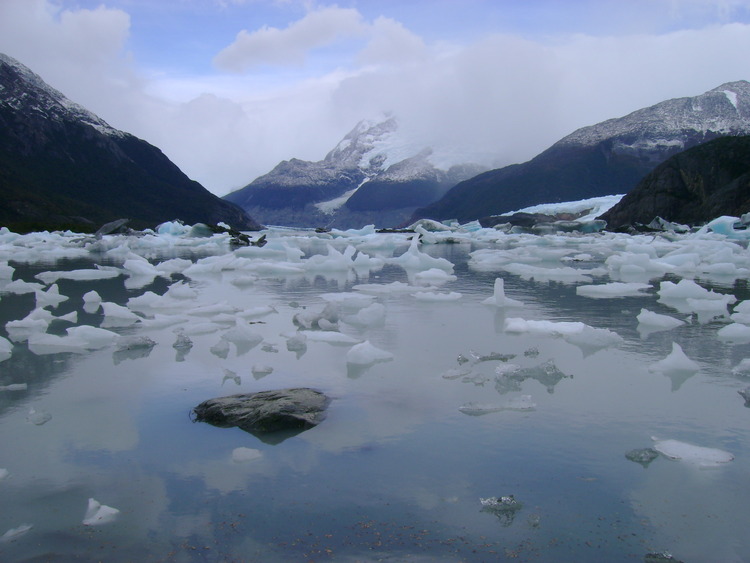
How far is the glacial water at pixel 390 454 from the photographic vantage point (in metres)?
1.97

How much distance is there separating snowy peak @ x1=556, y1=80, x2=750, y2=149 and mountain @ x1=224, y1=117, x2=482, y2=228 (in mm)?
47384

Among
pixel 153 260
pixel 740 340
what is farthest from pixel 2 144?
pixel 740 340

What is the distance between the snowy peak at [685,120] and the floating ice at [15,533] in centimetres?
9562

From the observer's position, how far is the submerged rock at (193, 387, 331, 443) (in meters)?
2.92

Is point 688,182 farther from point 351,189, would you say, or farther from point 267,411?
point 351,189

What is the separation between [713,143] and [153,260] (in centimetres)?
3324

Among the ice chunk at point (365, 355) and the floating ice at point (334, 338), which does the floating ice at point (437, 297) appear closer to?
the floating ice at point (334, 338)

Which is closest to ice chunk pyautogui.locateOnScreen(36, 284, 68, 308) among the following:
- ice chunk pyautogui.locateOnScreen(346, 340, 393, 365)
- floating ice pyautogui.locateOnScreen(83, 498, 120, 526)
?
ice chunk pyautogui.locateOnScreen(346, 340, 393, 365)

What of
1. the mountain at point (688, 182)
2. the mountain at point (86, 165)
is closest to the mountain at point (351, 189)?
the mountain at point (86, 165)

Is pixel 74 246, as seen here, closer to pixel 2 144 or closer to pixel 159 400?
pixel 159 400

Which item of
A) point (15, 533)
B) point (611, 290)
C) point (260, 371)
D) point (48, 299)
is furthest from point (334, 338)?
point (611, 290)

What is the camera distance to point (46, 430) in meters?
2.91

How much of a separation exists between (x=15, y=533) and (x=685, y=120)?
10149cm

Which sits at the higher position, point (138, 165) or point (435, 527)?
point (138, 165)
